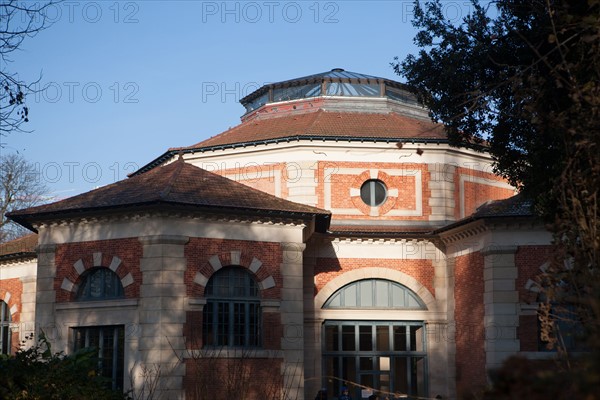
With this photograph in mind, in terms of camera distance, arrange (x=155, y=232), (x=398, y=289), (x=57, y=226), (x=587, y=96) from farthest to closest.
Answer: (x=398, y=289), (x=57, y=226), (x=155, y=232), (x=587, y=96)

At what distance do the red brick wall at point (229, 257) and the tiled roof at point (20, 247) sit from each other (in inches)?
413

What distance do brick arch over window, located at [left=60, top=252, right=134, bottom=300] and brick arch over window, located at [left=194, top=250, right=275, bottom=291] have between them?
1.89m

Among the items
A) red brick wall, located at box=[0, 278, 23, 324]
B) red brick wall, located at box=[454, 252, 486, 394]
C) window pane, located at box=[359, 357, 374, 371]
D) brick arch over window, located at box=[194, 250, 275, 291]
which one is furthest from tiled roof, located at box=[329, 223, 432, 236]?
red brick wall, located at box=[0, 278, 23, 324]

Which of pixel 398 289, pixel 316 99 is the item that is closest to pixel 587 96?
pixel 398 289

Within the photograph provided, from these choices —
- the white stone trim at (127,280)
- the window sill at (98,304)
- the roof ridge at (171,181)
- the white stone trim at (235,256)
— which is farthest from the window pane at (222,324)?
the roof ridge at (171,181)

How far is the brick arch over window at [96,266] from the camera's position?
23.8 m

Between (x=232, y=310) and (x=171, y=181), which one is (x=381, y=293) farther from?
(x=171, y=181)

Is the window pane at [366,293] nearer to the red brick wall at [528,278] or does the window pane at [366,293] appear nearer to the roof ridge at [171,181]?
the red brick wall at [528,278]

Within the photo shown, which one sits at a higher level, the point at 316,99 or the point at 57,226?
the point at 316,99

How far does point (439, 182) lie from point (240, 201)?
30.7 feet

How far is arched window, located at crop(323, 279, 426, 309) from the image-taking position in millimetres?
29594

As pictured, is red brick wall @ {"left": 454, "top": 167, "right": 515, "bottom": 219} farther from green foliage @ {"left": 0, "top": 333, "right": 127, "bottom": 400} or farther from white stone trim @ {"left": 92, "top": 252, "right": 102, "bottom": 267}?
green foliage @ {"left": 0, "top": 333, "right": 127, "bottom": 400}

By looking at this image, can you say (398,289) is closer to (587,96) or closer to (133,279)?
(133,279)

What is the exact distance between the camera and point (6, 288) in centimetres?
3356
